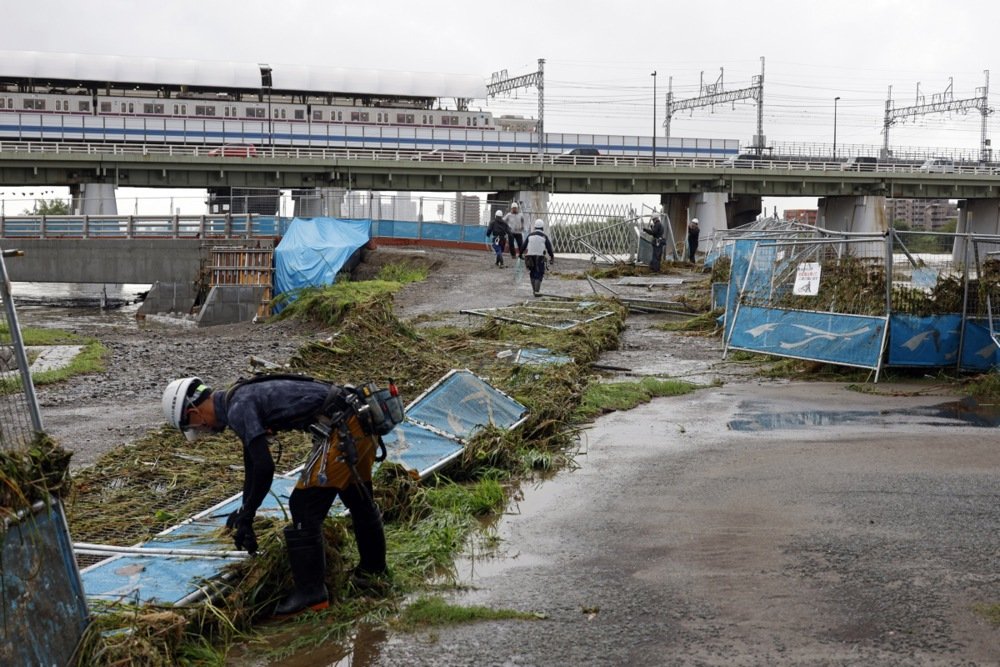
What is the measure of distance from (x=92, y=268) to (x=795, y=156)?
192ft

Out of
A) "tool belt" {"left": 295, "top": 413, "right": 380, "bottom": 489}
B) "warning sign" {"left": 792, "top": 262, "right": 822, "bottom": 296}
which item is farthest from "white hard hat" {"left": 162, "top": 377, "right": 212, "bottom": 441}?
"warning sign" {"left": 792, "top": 262, "right": 822, "bottom": 296}

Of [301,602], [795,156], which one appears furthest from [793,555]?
[795,156]

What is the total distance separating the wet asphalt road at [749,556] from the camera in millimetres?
5824

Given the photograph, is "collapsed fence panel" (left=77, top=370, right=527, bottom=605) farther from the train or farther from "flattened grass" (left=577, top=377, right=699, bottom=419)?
the train

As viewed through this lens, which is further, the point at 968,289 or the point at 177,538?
the point at 968,289

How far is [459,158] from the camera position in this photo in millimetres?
65750

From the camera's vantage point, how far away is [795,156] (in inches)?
3260

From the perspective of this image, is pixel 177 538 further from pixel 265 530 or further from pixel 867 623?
pixel 867 623

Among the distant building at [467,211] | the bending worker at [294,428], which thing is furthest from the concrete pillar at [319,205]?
the bending worker at [294,428]

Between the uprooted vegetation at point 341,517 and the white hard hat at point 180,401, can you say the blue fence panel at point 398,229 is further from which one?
the white hard hat at point 180,401

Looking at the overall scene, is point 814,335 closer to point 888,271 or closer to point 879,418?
point 888,271

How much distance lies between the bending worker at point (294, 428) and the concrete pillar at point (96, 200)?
52084mm

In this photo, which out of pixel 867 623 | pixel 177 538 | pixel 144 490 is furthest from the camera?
pixel 144 490

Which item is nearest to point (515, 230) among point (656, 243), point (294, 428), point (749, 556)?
point (656, 243)
